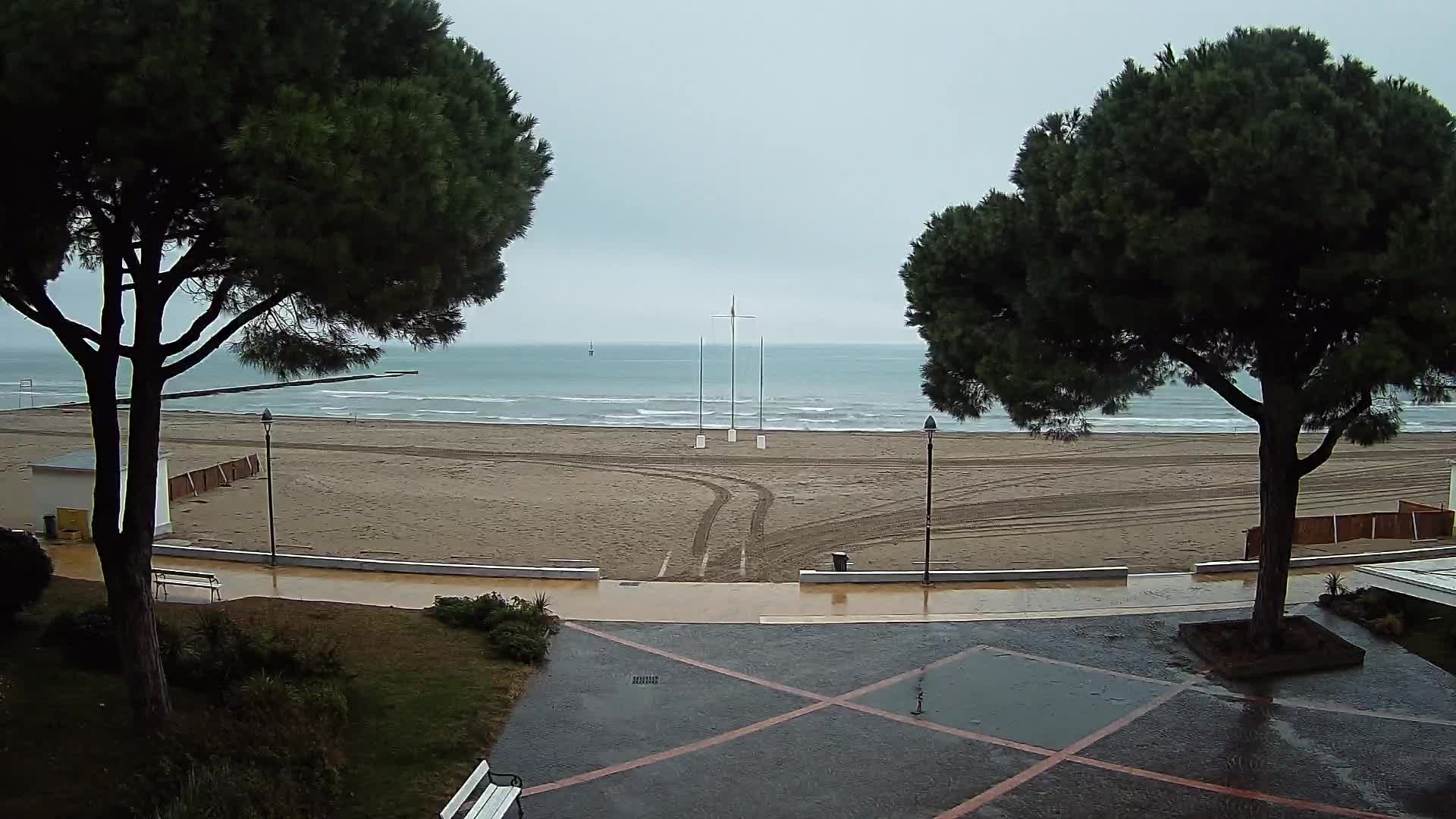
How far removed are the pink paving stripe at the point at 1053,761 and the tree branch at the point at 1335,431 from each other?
8.95 ft

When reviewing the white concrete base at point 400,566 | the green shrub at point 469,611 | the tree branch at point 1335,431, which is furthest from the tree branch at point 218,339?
the tree branch at point 1335,431

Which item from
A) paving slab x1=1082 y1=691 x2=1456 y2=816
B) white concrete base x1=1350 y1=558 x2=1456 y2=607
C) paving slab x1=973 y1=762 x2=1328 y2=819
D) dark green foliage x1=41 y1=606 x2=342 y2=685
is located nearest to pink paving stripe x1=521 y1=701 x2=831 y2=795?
A: paving slab x1=973 y1=762 x2=1328 y2=819

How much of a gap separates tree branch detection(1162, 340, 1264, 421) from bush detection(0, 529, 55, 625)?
11925 millimetres

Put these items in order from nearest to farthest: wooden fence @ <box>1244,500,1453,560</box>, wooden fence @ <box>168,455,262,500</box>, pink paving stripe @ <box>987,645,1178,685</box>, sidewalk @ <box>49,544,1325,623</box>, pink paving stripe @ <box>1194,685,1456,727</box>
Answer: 1. pink paving stripe @ <box>1194,685,1456,727</box>
2. pink paving stripe @ <box>987,645,1178,685</box>
3. sidewalk @ <box>49,544,1325,623</box>
4. wooden fence @ <box>1244,500,1453,560</box>
5. wooden fence @ <box>168,455,262,500</box>

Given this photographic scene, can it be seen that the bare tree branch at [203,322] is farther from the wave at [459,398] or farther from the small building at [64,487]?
the wave at [459,398]

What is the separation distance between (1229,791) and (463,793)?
19.2ft

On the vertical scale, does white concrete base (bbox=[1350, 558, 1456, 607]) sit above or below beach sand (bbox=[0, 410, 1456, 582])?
above

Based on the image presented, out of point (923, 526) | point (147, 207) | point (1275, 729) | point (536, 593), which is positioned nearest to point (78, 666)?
point (147, 207)

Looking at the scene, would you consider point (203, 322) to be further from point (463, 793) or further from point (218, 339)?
point (463, 793)

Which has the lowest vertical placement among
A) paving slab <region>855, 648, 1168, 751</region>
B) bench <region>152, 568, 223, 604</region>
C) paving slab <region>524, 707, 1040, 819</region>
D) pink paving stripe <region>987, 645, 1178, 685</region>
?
paving slab <region>524, 707, 1040, 819</region>

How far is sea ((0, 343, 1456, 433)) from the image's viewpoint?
5375 centimetres

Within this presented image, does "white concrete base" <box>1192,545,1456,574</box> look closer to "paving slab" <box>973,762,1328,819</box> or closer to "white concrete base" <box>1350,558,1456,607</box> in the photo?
"white concrete base" <box>1350,558,1456,607</box>

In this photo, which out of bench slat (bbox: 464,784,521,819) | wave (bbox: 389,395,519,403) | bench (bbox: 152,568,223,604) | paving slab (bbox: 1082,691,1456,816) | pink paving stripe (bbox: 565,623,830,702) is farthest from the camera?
wave (bbox: 389,395,519,403)

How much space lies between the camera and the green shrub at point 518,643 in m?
10.4
